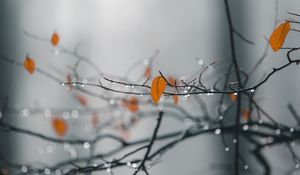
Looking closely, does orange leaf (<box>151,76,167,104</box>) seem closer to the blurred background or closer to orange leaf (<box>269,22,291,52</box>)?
orange leaf (<box>269,22,291,52</box>)

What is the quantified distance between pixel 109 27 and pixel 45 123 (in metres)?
1.19

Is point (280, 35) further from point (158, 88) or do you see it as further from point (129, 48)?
point (129, 48)

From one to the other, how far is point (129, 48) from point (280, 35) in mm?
4343

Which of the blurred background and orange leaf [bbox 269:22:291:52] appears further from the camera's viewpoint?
the blurred background

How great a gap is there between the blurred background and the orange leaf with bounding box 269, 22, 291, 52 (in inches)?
123

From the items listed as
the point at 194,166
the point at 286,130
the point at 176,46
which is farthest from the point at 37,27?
the point at 286,130

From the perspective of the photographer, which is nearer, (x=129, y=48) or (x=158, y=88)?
(x=158, y=88)

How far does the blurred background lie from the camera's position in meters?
4.28

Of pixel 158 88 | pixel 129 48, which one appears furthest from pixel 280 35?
pixel 129 48

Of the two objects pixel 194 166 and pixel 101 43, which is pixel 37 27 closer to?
pixel 101 43

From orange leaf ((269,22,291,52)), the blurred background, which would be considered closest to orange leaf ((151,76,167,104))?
orange leaf ((269,22,291,52))

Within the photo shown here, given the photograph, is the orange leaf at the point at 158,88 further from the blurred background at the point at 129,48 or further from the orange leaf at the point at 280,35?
the blurred background at the point at 129,48

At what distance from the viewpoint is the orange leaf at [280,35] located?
828 millimetres

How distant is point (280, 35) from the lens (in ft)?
2.73
